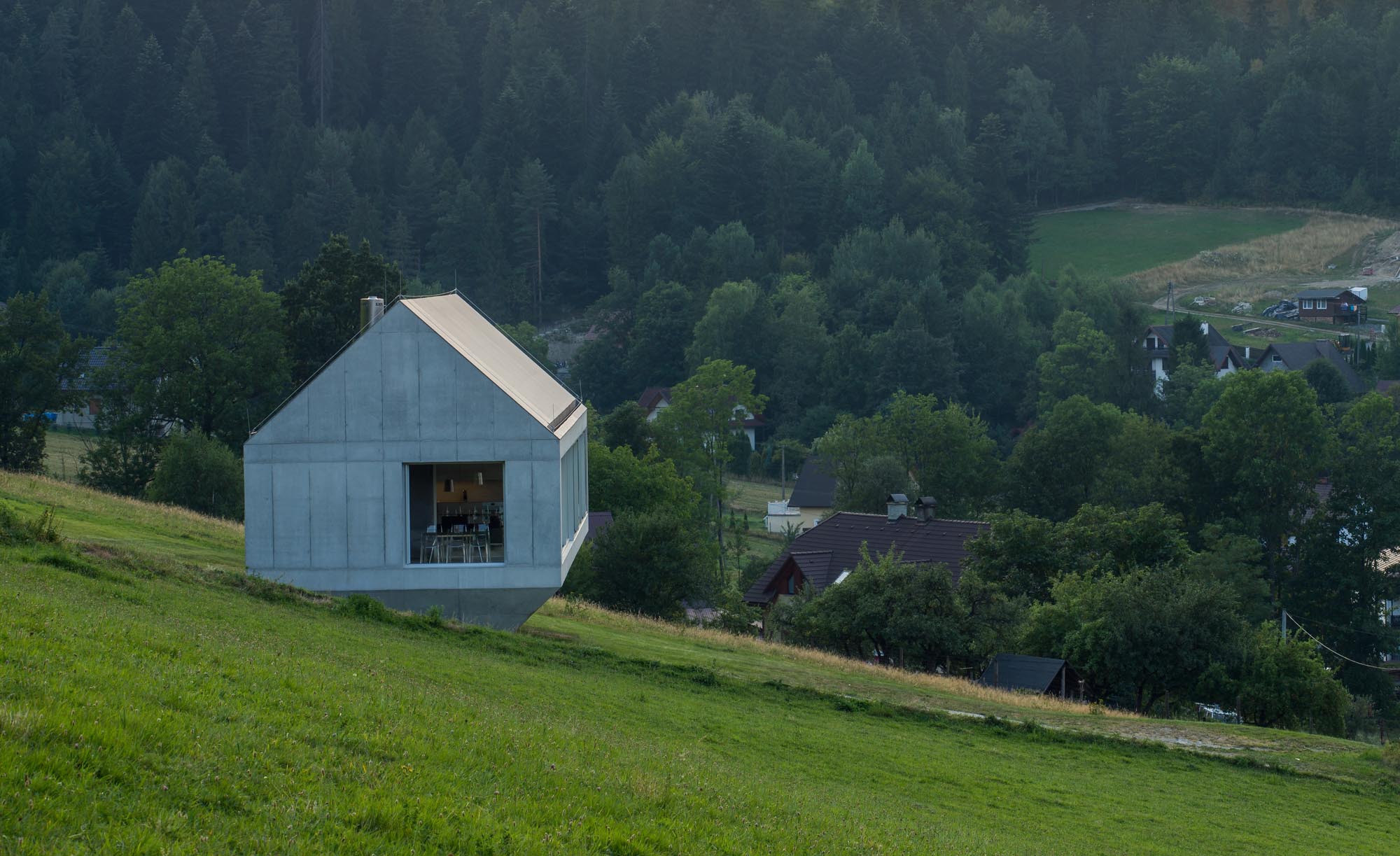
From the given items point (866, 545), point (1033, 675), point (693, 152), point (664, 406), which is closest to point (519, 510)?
point (1033, 675)

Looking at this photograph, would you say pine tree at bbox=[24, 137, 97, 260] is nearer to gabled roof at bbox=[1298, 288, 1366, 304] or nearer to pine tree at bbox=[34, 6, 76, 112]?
pine tree at bbox=[34, 6, 76, 112]

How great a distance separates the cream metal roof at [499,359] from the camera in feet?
85.8

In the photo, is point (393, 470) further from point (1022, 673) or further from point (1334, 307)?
point (1334, 307)

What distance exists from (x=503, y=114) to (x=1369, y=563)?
344 ft

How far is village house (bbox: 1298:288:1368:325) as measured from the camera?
117375 mm

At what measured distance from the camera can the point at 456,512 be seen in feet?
98.0

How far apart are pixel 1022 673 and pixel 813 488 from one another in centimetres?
5025

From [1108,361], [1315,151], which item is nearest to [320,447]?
[1108,361]

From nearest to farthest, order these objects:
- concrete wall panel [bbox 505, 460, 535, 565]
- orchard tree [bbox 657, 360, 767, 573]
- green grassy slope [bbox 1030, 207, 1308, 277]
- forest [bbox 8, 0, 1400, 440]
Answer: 1. concrete wall panel [bbox 505, 460, 535, 565]
2. orchard tree [bbox 657, 360, 767, 573]
3. forest [bbox 8, 0, 1400, 440]
4. green grassy slope [bbox 1030, 207, 1308, 277]

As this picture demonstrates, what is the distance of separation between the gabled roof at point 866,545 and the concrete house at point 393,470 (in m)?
23.3

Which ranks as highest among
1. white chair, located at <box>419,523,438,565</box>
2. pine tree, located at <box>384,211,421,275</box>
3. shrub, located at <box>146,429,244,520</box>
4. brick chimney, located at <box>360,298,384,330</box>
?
Result: pine tree, located at <box>384,211,421,275</box>

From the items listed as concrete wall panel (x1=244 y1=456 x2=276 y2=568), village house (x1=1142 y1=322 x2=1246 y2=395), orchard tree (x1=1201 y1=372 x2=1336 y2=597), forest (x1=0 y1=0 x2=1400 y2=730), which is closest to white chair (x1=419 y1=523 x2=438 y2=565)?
concrete wall panel (x1=244 y1=456 x2=276 y2=568)

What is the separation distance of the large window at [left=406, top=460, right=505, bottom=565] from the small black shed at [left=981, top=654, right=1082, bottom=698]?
12.6m

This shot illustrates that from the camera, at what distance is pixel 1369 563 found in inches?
2579
